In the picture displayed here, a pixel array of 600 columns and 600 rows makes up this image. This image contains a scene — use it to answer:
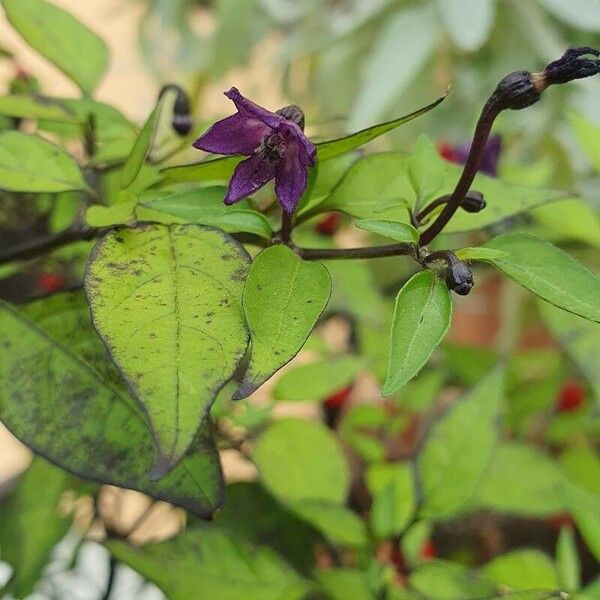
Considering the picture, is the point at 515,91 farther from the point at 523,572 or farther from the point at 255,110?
the point at 523,572

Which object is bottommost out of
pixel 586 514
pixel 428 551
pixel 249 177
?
pixel 428 551

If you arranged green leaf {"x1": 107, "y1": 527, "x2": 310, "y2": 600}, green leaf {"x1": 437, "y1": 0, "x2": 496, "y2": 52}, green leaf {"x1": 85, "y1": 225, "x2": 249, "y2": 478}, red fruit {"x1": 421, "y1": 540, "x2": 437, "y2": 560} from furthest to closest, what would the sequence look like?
green leaf {"x1": 437, "y1": 0, "x2": 496, "y2": 52} → red fruit {"x1": 421, "y1": 540, "x2": 437, "y2": 560} → green leaf {"x1": 107, "y1": 527, "x2": 310, "y2": 600} → green leaf {"x1": 85, "y1": 225, "x2": 249, "y2": 478}

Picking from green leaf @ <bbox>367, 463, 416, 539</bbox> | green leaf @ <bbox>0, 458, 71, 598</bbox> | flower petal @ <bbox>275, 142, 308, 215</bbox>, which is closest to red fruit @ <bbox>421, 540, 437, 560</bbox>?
green leaf @ <bbox>367, 463, 416, 539</bbox>

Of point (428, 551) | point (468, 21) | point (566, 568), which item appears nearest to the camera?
point (566, 568)

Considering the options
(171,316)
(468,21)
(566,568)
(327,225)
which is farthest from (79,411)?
(468,21)

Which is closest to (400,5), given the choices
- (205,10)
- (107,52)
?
(205,10)

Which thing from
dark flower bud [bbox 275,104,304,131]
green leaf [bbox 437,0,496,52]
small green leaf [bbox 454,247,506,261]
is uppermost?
green leaf [bbox 437,0,496,52]

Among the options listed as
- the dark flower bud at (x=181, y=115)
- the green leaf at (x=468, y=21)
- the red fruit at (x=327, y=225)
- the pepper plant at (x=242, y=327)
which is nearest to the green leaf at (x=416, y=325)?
the pepper plant at (x=242, y=327)

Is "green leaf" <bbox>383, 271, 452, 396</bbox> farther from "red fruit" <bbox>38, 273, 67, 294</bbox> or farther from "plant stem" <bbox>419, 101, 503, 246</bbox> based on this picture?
"red fruit" <bbox>38, 273, 67, 294</bbox>
